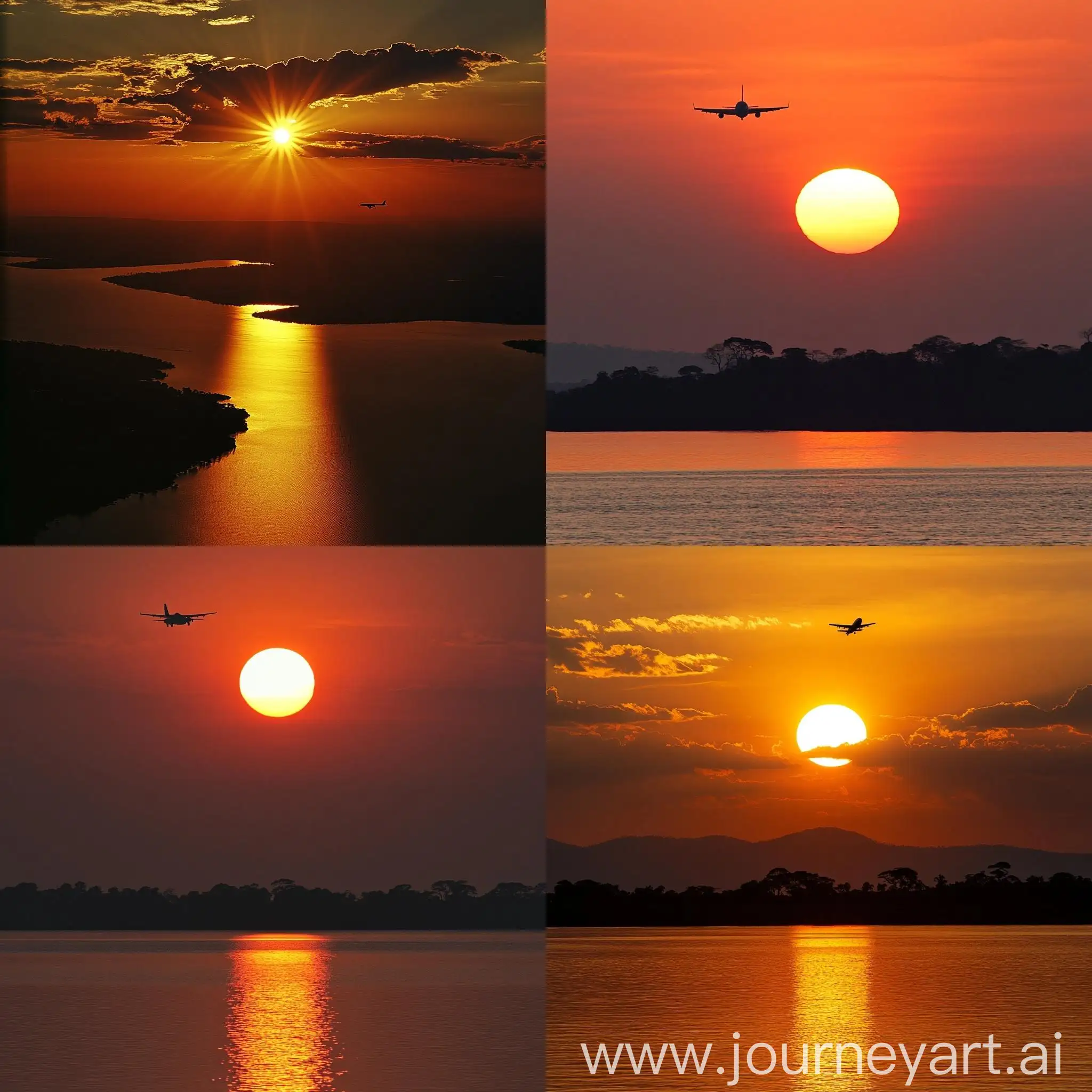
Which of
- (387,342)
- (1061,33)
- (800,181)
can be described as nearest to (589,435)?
(387,342)

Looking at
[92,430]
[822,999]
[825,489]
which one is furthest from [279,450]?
[822,999]

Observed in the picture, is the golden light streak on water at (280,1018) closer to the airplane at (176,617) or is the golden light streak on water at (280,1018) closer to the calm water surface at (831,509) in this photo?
the airplane at (176,617)

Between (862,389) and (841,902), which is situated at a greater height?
(862,389)

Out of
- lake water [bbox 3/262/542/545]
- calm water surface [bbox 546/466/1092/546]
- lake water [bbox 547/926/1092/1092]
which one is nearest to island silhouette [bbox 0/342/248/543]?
lake water [bbox 3/262/542/545]

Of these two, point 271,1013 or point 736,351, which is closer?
point 271,1013

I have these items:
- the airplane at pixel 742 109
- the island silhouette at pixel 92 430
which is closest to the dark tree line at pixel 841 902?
the island silhouette at pixel 92 430

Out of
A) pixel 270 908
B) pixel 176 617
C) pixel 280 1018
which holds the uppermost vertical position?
pixel 176 617

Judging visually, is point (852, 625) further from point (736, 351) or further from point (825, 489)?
point (736, 351)

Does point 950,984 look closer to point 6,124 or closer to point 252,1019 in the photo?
point 252,1019
